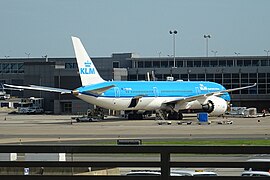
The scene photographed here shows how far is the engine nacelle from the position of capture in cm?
7750

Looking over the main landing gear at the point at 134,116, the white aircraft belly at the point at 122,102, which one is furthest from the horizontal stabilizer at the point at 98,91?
the main landing gear at the point at 134,116

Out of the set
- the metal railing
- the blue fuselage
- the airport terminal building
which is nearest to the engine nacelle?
the blue fuselage

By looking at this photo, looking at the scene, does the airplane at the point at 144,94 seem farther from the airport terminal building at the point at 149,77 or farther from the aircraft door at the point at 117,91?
the airport terminal building at the point at 149,77

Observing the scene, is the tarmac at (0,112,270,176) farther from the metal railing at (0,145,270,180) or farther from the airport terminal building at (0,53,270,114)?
the airport terminal building at (0,53,270,114)

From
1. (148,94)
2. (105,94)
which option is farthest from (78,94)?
(148,94)

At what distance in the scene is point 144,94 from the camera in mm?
74812

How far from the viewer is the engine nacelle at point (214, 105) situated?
77.5 m

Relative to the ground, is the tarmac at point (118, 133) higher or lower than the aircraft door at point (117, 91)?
lower

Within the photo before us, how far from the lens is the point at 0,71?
6516 inches

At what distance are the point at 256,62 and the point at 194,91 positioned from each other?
209ft

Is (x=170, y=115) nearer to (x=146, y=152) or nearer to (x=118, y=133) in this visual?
(x=118, y=133)

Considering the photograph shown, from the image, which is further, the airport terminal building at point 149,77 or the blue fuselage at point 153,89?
the airport terminal building at point 149,77

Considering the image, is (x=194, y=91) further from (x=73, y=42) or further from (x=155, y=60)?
(x=155, y=60)

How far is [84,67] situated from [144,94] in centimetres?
801
